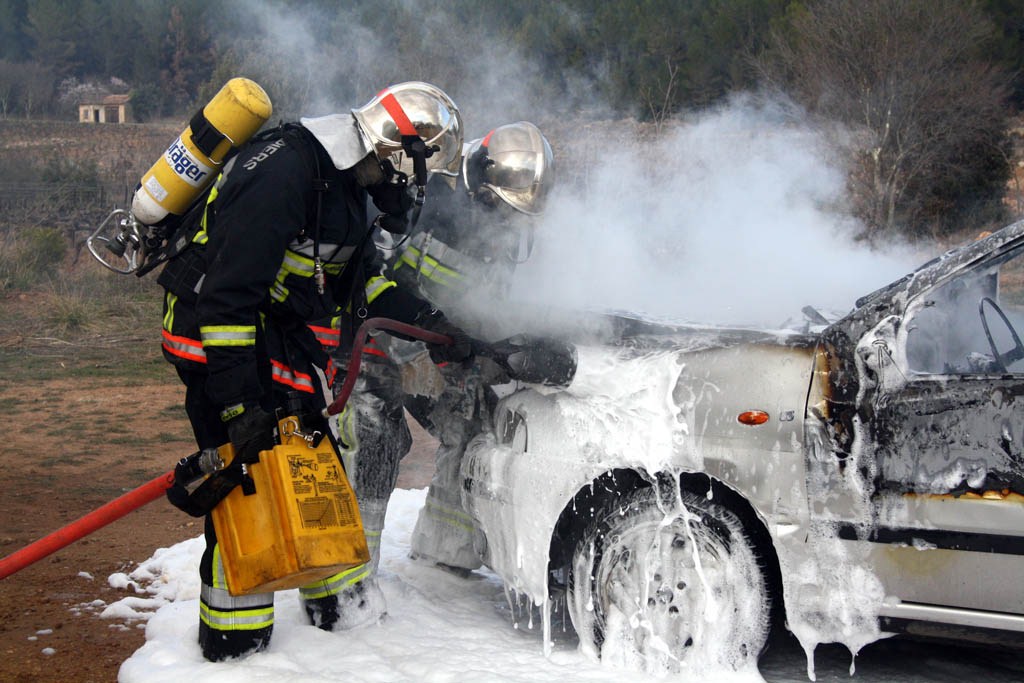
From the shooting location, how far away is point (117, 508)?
11.5 feet

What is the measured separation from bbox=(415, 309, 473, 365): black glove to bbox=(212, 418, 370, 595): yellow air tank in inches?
32.7

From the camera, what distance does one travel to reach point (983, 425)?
3260 millimetres

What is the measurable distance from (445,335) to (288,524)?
1.12 m

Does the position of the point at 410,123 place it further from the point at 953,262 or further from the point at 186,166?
the point at 953,262

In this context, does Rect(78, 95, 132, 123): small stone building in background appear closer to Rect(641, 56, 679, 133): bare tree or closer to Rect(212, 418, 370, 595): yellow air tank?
Rect(641, 56, 679, 133): bare tree

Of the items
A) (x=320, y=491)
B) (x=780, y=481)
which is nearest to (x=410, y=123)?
(x=320, y=491)

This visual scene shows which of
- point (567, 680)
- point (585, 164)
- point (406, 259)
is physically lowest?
point (567, 680)

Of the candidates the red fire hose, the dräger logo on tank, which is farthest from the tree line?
the dräger logo on tank

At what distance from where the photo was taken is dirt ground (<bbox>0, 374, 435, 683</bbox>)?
395 cm

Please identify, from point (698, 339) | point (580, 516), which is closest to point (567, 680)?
point (580, 516)

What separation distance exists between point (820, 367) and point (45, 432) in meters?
6.62

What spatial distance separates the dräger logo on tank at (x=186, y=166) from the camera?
3.65 metres

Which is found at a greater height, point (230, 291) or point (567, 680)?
point (230, 291)

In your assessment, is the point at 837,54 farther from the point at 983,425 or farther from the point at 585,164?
the point at 983,425
